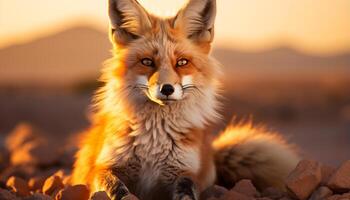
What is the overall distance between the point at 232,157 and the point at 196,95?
146 centimetres

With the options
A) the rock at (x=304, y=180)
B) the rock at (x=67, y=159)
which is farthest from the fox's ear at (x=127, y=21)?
the rock at (x=67, y=159)

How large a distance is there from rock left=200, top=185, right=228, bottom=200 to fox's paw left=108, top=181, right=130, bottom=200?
3.63 ft

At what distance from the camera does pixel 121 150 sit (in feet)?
20.0

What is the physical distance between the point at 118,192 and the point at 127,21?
78.2 inches

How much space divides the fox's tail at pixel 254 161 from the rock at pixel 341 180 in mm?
1529

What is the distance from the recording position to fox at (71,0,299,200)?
5984 millimetres

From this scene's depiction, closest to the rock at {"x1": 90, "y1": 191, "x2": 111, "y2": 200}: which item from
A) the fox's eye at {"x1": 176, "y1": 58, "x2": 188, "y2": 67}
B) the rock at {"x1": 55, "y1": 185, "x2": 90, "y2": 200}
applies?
the rock at {"x1": 55, "y1": 185, "x2": 90, "y2": 200}

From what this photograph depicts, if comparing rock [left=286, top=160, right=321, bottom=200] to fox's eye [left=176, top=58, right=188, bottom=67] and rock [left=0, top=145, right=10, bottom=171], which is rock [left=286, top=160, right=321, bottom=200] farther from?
rock [left=0, top=145, right=10, bottom=171]

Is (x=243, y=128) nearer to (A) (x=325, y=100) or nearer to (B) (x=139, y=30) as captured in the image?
(B) (x=139, y=30)

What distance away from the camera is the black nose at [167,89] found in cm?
563

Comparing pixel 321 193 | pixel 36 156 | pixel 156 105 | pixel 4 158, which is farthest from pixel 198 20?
pixel 4 158

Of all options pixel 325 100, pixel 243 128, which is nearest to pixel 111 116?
pixel 243 128

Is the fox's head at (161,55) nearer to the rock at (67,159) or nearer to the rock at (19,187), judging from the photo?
the rock at (19,187)

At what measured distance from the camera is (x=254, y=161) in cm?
740
